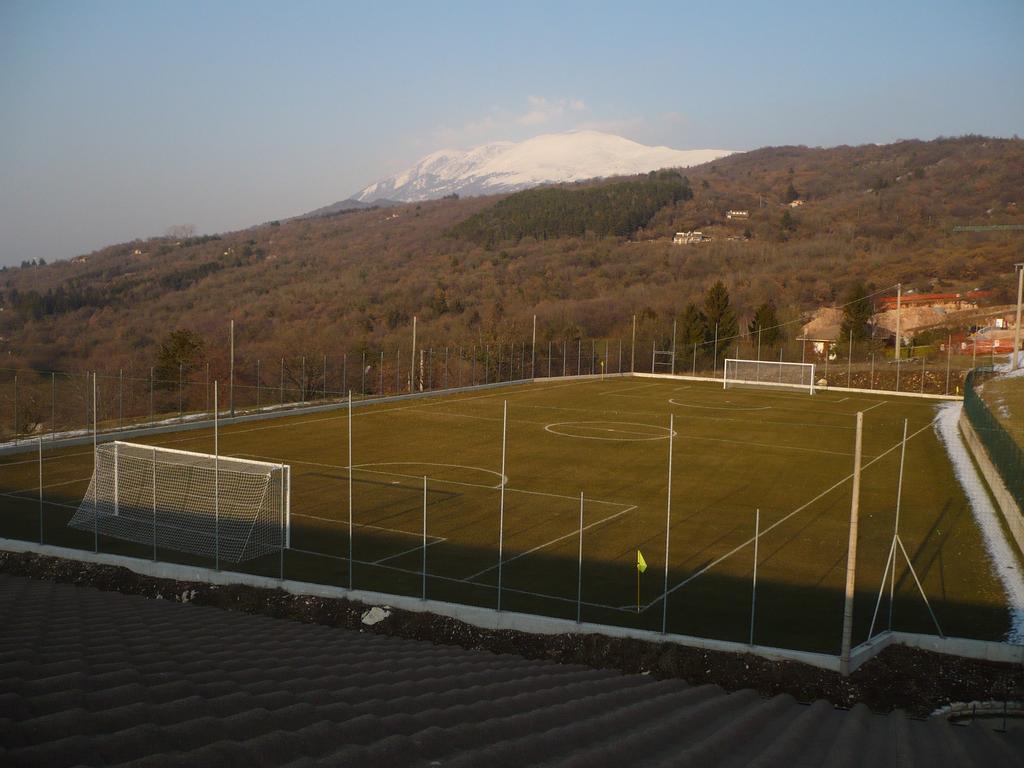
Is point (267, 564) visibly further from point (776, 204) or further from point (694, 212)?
point (776, 204)

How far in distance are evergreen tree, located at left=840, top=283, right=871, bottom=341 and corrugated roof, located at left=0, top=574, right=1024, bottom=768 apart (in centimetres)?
5772

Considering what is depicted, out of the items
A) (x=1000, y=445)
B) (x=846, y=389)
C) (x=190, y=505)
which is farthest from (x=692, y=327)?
(x=190, y=505)

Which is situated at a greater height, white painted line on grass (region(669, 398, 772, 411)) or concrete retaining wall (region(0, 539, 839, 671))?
white painted line on grass (region(669, 398, 772, 411))

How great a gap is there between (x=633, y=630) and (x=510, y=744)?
8383 millimetres

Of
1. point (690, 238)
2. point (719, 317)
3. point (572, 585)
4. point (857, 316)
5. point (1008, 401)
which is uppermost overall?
point (690, 238)

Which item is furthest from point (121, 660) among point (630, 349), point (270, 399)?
point (630, 349)

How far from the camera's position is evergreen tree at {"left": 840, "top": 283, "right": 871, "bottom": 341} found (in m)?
61.0

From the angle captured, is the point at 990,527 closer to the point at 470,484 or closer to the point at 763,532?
the point at 763,532

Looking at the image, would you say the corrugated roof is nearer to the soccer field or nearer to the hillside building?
the soccer field

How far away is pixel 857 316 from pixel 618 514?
50.7 meters

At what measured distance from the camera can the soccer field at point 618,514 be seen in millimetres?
14039

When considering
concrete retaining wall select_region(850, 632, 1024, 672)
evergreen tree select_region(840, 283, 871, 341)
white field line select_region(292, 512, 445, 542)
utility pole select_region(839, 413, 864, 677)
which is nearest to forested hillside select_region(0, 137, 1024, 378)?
evergreen tree select_region(840, 283, 871, 341)

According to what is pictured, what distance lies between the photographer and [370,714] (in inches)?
181

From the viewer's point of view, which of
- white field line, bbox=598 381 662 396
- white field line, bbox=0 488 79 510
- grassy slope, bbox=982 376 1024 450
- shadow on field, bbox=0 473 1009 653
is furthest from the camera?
white field line, bbox=598 381 662 396
